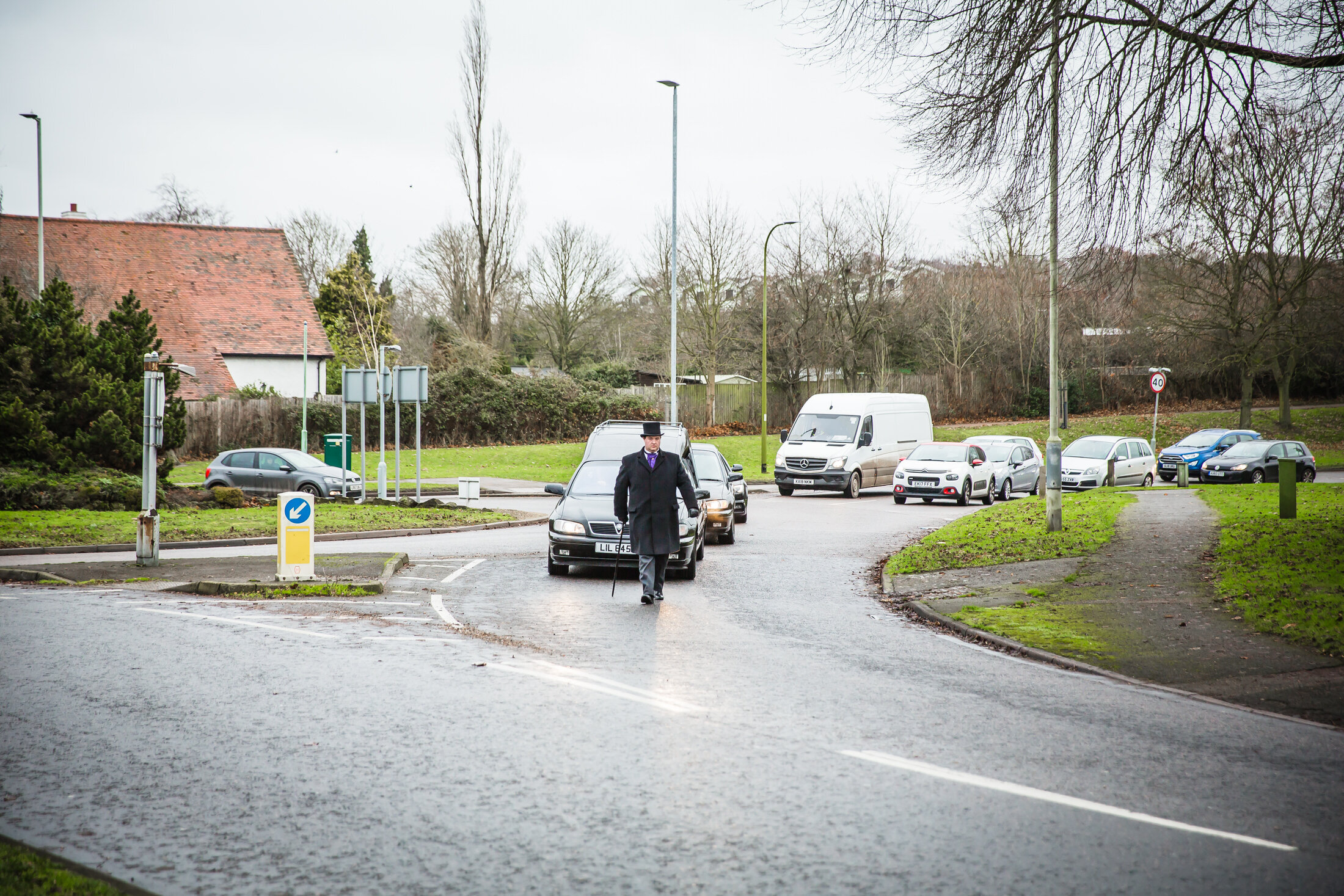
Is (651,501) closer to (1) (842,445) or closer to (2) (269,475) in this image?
(2) (269,475)

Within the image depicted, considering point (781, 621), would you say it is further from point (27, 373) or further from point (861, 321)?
point (861, 321)

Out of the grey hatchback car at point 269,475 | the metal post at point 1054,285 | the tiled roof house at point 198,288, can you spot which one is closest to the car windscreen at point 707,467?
the metal post at point 1054,285

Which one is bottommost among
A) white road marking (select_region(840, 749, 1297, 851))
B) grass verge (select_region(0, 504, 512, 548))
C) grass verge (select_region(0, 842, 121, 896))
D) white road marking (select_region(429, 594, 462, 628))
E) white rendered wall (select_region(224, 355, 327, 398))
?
white road marking (select_region(429, 594, 462, 628))

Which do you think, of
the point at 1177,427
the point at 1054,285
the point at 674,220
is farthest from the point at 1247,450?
the point at 1054,285

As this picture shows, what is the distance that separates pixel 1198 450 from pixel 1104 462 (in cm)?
744

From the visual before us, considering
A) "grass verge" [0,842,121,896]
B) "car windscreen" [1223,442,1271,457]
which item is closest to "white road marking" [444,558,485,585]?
"grass verge" [0,842,121,896]

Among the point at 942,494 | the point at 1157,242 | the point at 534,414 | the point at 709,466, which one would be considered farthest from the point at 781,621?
the point at 534,414

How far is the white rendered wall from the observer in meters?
43.1

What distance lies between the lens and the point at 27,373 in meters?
21.3

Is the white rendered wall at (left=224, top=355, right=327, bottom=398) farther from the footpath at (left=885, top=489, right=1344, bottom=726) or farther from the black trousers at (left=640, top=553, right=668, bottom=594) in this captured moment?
the footpath at (left=885, top=489, right=1344, bottom=726)

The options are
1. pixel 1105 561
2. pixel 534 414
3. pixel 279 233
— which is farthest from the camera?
pixel 279 233

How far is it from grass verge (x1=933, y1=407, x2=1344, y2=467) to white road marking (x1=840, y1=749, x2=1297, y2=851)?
131ft

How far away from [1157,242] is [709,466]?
8.47 meters

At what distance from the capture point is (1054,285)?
1602 centimetres
